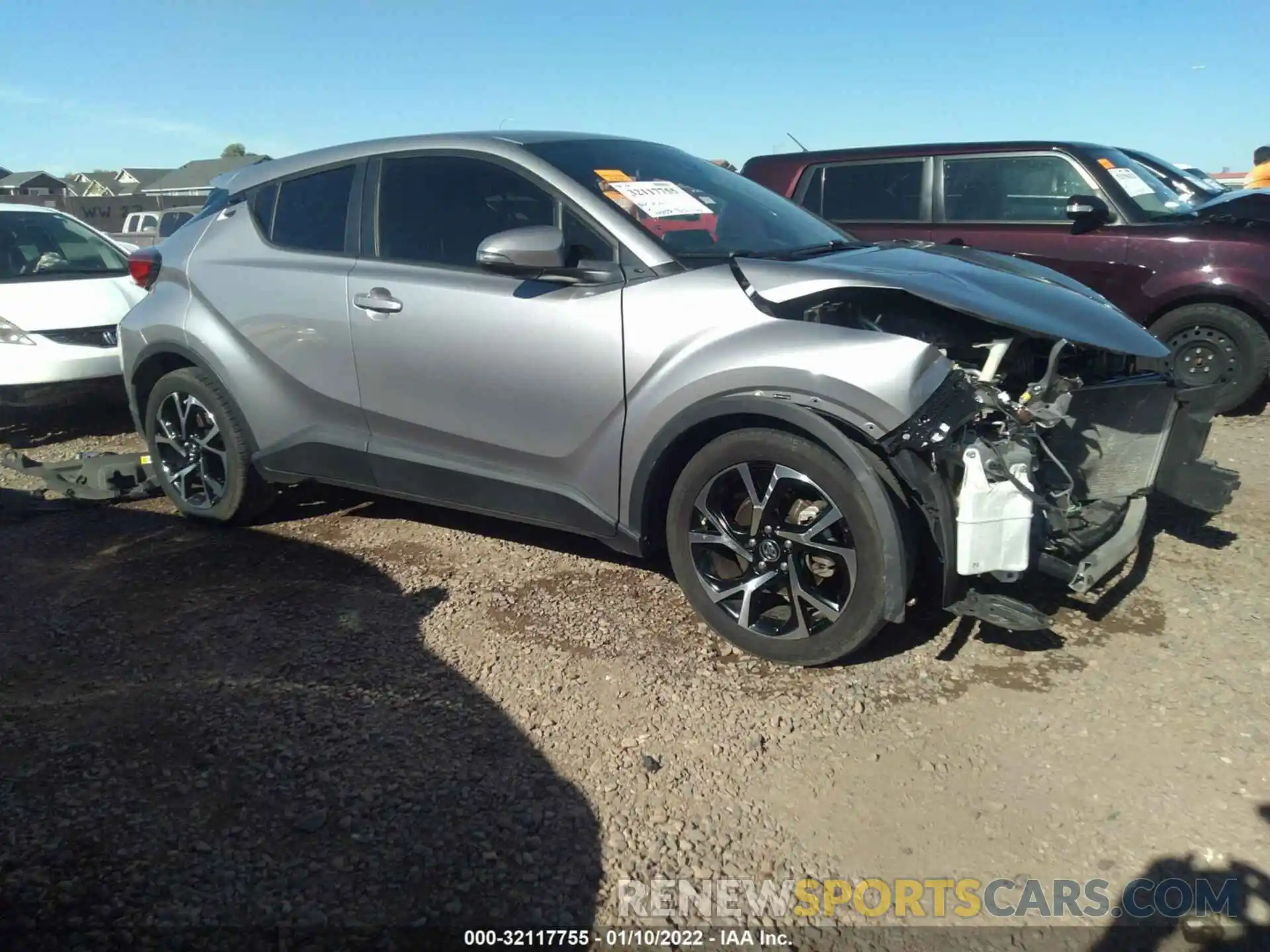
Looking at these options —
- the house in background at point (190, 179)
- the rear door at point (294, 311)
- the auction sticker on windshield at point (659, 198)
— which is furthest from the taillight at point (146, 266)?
the house in background at point (190, 179)

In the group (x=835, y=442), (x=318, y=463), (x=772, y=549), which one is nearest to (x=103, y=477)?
(x=318, y=463)

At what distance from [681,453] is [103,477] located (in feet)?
11.4

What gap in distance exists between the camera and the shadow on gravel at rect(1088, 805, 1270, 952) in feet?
7.10

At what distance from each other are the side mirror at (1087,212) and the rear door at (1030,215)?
6 centimetres

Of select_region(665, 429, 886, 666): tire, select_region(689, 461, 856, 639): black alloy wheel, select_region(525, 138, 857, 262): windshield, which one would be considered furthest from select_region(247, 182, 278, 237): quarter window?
→ select_region(689, 461, 856, 639): black alloy wheel

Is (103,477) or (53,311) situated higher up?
(53,311)

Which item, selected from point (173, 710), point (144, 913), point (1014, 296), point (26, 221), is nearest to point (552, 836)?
point (144, 913)

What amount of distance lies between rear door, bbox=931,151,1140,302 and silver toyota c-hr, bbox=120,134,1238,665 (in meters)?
2.83

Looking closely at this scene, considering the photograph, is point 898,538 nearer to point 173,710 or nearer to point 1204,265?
point 173,710

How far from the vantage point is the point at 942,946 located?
2.19m

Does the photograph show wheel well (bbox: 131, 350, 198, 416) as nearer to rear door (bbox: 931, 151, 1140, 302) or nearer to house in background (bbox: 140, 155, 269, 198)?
rear door (bbox: 931, 151, 1140, 302)

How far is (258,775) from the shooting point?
281 centimetres

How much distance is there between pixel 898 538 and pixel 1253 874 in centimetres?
124

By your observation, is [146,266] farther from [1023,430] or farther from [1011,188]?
[1011,188]
